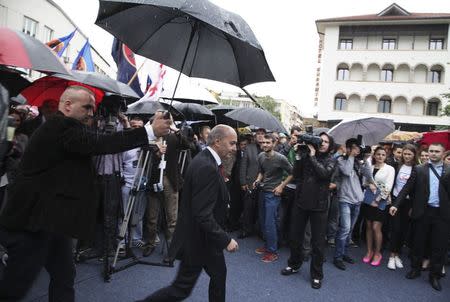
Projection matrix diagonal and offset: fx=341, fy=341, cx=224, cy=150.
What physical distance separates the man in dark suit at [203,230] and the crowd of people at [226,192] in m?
→ 0.02

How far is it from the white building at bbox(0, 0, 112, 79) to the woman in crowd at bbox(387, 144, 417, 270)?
20316mm

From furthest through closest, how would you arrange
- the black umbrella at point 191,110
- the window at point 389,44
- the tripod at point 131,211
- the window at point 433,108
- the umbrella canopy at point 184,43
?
the window at point 389,44 < the window at point 433,108 < the black umbrella at point 191,110 < the tripod at point 131,211 < the umbrella canopy at point 184,43

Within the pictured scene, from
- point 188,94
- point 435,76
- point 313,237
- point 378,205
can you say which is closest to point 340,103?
point 435,76

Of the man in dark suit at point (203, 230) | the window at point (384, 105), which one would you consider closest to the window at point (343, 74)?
the window at point (384, 105)

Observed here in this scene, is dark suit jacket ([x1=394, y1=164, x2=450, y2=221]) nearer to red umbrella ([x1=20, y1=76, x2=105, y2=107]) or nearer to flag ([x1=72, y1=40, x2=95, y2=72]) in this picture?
red umbrella ([x1=20, y1=76, x2=105, y2=107])

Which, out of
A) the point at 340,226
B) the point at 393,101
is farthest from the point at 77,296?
the point at 393,101

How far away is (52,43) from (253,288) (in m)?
6.53

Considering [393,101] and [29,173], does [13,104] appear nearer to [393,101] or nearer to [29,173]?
Result: [29,173]

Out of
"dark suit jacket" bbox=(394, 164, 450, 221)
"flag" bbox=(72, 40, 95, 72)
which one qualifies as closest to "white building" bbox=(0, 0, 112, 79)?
"flag" bbox=(72, 40, 95, 72)

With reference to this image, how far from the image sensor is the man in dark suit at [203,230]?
2.70 meters

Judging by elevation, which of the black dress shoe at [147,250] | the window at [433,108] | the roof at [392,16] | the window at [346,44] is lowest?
the black dress shoe at [147,250]

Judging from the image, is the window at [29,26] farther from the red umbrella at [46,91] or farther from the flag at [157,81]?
the red umbrella at [46,91]

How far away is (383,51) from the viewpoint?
32250 millimetres

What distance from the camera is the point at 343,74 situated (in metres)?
33.2
